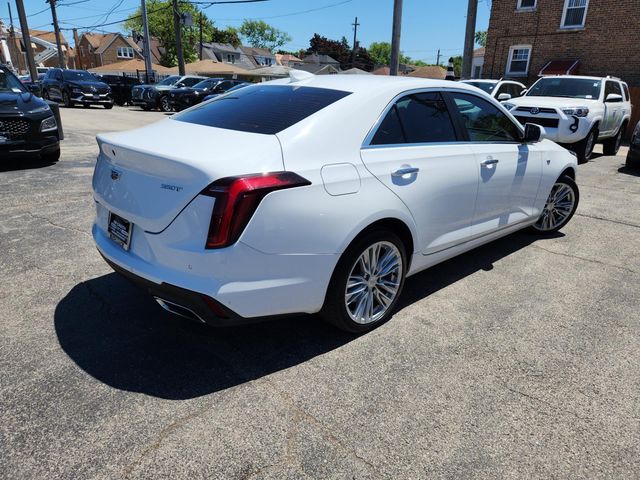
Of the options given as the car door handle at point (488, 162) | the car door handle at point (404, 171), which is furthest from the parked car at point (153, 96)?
the car door handle at point (404, 171)

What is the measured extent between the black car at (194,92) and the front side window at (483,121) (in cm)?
1895

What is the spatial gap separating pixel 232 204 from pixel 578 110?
981 cm

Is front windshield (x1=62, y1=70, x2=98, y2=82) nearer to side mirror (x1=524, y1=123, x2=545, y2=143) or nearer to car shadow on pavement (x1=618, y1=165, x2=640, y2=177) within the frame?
car shadow on pavement (x1=618, y1=165, x2=640, y2=177)

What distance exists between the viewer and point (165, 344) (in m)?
3.00

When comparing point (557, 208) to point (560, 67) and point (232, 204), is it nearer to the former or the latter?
point (232, 204)

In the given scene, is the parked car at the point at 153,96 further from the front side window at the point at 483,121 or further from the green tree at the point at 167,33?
the green tree at the point at 167,33

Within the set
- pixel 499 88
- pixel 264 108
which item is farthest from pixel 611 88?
pixel 264 108

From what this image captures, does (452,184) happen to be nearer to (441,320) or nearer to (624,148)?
(441,320)

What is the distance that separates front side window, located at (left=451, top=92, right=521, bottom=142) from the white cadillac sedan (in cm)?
2

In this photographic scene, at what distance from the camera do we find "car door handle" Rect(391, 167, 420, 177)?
304 cm

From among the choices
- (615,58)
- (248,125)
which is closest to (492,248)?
(248,125)

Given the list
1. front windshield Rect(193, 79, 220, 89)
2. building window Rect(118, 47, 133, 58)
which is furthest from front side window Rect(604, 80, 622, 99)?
building window Rect(118, 47, 133, 58)

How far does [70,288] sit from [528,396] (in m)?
→ 3.31

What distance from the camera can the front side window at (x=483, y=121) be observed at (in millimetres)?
3832
